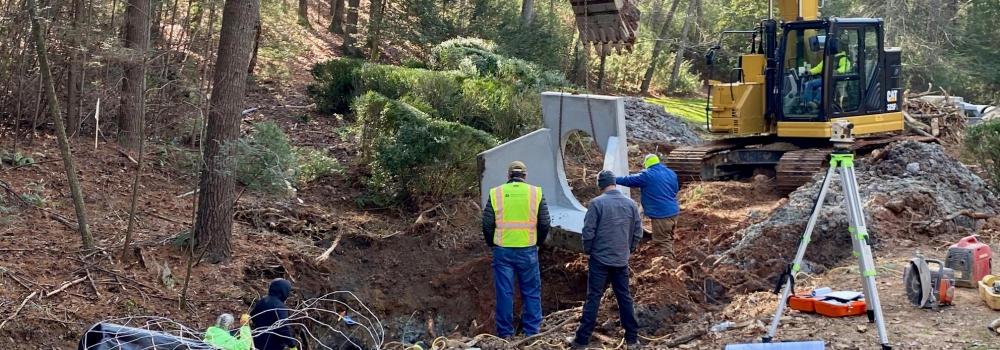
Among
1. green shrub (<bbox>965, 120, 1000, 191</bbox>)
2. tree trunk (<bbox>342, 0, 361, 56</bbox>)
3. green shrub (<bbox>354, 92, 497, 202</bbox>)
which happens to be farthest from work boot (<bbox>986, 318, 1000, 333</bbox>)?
tree trunk (<bbox>342, 0, 361, 56</bbox>)

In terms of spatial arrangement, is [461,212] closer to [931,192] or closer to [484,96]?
[484,96]

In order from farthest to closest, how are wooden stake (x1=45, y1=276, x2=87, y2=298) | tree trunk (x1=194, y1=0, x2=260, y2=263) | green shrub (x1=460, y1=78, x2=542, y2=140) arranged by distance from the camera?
green shrub (x1=460, y1=78, x2=542, y2=140), tree trunk (x1=194, y1=0, x2=260, y2=263), wooden stake (x1=45, y1=276, x2=87, y2=298)

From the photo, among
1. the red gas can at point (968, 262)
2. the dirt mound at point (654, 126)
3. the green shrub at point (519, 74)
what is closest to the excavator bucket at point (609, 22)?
the red gas can at point (968, 262)

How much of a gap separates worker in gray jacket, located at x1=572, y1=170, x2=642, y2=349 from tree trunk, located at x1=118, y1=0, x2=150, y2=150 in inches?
287

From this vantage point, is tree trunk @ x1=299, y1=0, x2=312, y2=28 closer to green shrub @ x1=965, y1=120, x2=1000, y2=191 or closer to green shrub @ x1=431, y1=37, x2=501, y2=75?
green shrub @ x1=431, y1=37, x2=501, y2=75

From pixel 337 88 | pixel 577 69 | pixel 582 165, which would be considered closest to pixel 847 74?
pixel 582 165

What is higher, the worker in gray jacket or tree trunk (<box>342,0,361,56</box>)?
tree trunk (<box>342,0,361,56</box>)

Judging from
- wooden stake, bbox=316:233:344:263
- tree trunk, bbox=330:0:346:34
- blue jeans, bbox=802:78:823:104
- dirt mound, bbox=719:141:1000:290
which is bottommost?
wooden stake, bbox=316:233:344:263

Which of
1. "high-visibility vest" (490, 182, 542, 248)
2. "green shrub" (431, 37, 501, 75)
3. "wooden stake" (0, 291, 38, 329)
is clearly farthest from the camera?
"green shrub" (431, 37, 501, 75)

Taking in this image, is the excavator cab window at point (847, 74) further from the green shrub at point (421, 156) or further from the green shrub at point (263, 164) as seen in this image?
the green shrub at point (263, 164)

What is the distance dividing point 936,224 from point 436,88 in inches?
333

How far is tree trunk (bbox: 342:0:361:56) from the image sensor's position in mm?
27781

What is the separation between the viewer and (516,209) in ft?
30.4

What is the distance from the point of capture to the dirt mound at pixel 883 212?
10.9m
